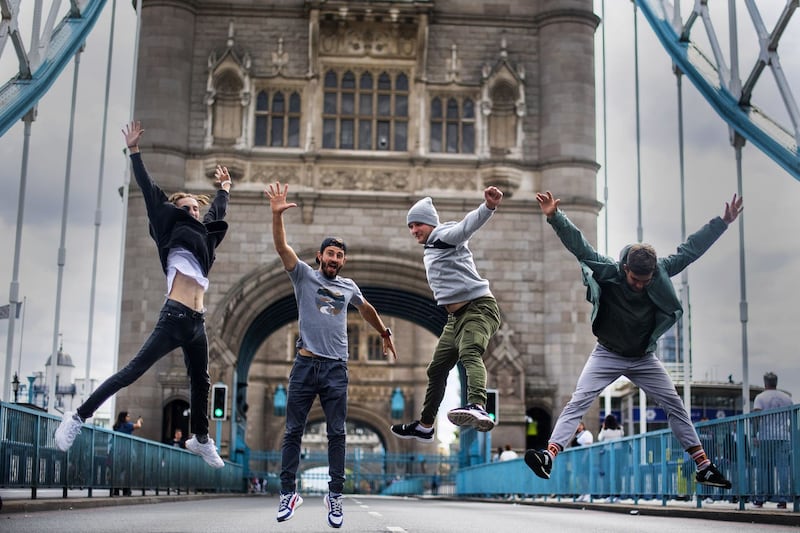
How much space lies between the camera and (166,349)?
901cm

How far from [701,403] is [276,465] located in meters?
20.0

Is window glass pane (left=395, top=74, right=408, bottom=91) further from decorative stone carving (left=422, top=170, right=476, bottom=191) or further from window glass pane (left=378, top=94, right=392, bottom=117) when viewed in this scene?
decorative stone carving (left=422, top=170, right=476, bottom=191)

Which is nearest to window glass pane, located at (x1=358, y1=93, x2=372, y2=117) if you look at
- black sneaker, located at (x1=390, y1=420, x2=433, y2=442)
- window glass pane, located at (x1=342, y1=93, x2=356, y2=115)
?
window glass pane, located at (x1=342, y1=93, x2=356, y2=115)

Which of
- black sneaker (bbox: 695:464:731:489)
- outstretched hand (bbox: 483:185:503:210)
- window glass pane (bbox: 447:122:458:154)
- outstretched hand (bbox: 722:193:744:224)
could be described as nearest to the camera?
outstretched hand (bbox: 483:185:503:210)

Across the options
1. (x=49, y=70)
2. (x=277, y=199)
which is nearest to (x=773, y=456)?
(x=277, y=199)

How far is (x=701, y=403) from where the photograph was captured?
52.7 metres

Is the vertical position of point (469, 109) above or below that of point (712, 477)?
above

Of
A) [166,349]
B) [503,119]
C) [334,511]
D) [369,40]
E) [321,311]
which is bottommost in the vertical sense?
[334,511]

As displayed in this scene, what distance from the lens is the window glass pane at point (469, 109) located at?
3331cm

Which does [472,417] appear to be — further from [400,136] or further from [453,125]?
[453,125]

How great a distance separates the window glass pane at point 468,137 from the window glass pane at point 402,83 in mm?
1884

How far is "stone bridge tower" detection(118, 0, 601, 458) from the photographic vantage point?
1257 inches

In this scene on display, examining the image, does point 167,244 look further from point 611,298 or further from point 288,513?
point 611,298

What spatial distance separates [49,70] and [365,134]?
13272 mm
